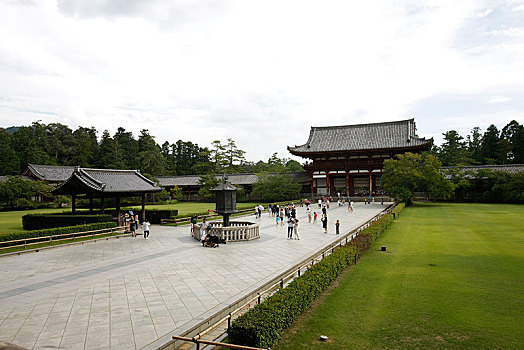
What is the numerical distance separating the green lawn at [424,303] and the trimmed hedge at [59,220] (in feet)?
59.2

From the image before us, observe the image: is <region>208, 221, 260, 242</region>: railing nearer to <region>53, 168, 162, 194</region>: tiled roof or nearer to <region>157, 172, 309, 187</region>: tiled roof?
<region>53, 168, 162, 194</region>: tiled roof

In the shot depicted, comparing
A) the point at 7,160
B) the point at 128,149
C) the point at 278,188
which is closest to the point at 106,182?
the point at 278,188

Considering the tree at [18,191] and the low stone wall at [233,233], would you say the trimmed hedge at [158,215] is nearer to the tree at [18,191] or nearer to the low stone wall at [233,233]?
the low stone wall at [233,233]

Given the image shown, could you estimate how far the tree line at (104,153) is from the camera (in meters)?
62.1

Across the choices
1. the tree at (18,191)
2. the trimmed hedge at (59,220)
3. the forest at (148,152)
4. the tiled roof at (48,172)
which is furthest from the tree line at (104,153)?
the trimmed hedge at (59,220)

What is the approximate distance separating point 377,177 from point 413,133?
8664 millimetres

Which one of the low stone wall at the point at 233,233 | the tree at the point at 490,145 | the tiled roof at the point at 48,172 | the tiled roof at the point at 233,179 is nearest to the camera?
the low stone wall at the point at 233,233

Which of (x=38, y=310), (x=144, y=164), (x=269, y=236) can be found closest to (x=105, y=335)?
(x=38, y=310)

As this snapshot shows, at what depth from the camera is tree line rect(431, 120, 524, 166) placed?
6131 cm

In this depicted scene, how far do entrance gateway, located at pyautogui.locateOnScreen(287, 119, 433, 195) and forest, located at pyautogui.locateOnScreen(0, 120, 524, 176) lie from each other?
706 cm

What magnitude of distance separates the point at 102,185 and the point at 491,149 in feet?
241

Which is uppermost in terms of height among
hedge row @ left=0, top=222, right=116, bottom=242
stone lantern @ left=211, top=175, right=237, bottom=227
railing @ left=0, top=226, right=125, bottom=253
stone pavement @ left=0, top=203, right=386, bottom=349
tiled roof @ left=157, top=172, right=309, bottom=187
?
tiled roof @ left=157, top=172, right=309, bottom=187

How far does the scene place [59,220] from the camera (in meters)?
23.2

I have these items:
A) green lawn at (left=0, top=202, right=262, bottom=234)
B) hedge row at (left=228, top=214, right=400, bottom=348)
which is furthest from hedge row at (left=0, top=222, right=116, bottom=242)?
hedge row at (left=228, top=214, right=400, bottom=348)
